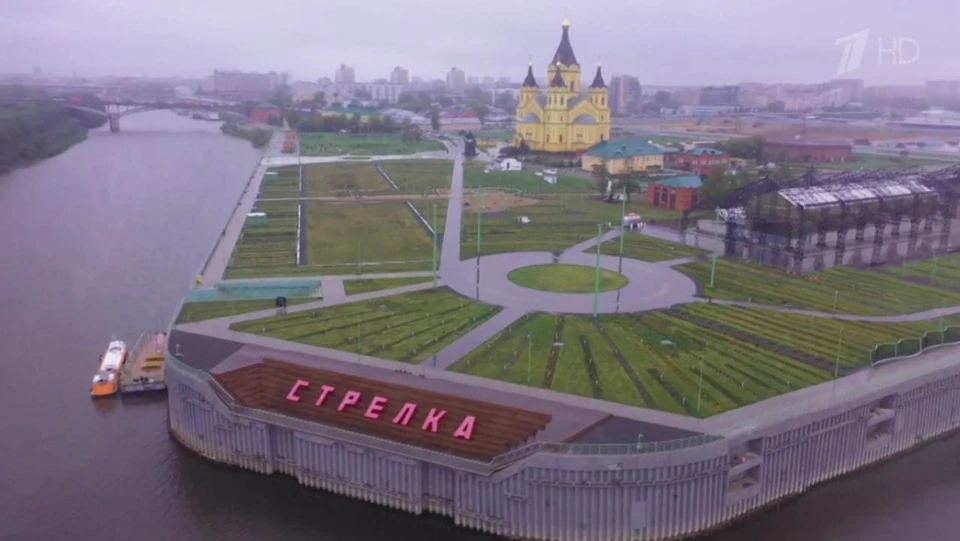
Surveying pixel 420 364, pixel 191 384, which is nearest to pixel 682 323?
pixel 420 364

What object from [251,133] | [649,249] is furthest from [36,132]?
[649,249]

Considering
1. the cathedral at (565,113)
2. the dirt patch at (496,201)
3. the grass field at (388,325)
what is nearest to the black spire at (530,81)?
the cathedral at (565,113)

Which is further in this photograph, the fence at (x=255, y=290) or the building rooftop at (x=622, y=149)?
the building rooftop at (x=622, y=149)

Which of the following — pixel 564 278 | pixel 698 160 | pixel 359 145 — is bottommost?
pixel 564 278

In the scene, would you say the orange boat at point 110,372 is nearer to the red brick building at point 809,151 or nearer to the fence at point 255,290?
the fence at point 255,290

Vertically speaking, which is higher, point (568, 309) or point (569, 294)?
point (569, 294)

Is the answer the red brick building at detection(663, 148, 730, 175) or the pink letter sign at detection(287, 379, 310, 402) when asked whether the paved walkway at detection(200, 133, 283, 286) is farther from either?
the red brick building at detection(663, 148, 730, 175)

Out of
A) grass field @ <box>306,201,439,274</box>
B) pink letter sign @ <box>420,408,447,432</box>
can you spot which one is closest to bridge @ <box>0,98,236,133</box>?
grass field @ <box>306,201,439,274</box>

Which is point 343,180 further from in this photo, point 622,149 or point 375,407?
point 375,407
